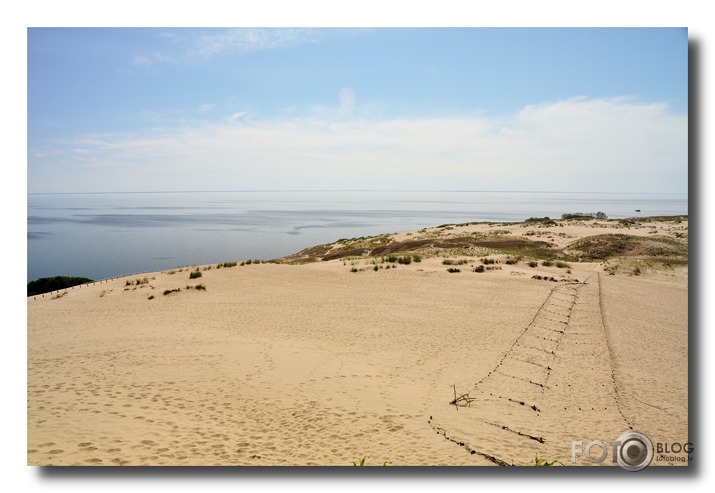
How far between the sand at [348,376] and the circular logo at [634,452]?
0.26 metres

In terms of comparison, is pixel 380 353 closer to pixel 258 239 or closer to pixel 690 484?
pixel 690 484

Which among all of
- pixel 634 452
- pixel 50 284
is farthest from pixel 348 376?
pixel 50 284

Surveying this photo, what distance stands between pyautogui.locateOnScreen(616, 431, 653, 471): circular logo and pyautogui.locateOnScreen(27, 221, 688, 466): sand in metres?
0.26

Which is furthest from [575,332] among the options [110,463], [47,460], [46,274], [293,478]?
[46,274]

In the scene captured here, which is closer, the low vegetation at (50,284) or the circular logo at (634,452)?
the circular logo at (634,452)

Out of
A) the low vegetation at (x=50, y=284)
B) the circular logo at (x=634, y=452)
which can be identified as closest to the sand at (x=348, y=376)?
the circular logo at (x=634, y=452)

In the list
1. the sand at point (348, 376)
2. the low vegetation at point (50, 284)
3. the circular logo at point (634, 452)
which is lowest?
the circular logo at point (634, 452)

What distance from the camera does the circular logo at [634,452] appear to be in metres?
4.85

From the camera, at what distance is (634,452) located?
16.1 feet

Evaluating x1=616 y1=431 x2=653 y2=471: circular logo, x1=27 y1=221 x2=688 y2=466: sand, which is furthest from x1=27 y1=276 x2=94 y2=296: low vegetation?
x1=616 y1=431 x2=653 y2=471: circular logo

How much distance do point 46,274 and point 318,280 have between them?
12.4m

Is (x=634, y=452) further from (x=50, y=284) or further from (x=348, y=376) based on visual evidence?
(x=50, y=284)

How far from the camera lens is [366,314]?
11680mm

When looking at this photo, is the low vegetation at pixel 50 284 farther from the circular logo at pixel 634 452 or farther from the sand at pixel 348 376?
the circular logo at pixel 634 452
